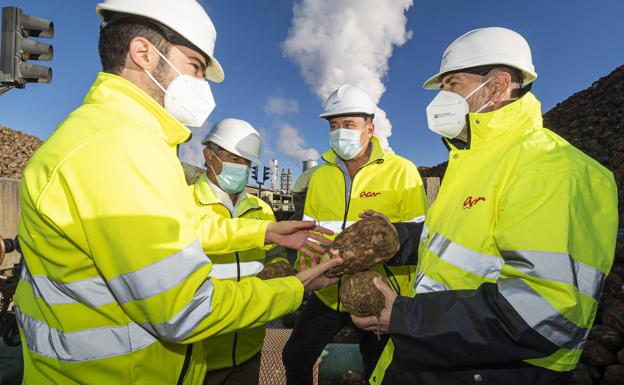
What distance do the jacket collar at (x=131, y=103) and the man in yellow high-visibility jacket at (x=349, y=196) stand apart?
2.14 metres

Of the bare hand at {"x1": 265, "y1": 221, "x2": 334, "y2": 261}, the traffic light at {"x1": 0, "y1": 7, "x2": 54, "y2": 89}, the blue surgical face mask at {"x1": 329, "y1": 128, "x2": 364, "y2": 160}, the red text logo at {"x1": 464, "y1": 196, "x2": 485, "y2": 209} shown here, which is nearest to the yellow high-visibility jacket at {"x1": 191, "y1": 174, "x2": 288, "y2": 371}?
the bare hand at {"x1": 265, "y1": 221, "x2": 334, "y2": 261}

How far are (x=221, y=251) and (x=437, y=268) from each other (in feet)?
4.84

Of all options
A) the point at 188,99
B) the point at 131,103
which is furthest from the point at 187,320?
the point at 188,99

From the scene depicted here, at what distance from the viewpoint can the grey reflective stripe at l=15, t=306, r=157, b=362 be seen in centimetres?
123

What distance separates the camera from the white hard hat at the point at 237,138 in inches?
131

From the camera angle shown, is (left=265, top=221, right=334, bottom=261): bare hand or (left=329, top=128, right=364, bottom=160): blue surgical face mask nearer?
(left=265, top=221, right=334, bottom=261): bare hand

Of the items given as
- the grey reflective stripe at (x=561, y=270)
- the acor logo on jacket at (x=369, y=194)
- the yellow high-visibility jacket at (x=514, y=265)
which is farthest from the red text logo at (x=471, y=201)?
the acor logo on jacket at (x=369, y=194)

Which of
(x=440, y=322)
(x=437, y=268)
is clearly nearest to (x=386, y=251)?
(x=437, y=268)

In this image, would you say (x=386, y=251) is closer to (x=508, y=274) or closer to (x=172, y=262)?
(x=508, y=274)

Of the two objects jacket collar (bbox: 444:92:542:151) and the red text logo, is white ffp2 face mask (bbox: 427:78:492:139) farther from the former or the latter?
the red text logo

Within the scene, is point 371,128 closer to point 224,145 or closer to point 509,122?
point 224,145

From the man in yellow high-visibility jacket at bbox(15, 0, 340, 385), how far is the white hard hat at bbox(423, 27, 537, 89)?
69.4 inches

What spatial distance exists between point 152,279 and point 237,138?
94.0 inches

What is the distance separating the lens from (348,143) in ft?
11.7
